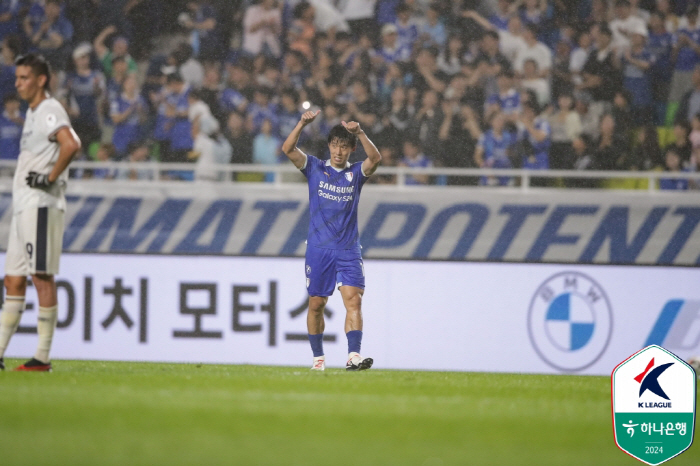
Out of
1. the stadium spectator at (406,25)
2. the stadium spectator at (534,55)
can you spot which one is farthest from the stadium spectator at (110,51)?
the stadium spectator at (534,55)

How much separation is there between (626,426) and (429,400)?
70.3 inches

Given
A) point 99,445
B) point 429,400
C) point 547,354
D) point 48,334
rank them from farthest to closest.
Result: point 547,354, point 48,334, point 429,400, point 99,445

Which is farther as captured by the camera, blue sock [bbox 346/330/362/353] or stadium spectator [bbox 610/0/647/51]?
stadium spectator [bbox 610/0/647/51]

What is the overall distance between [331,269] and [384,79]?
5789 millimetres

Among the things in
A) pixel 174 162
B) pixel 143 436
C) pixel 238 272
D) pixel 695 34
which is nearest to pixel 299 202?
pixel 238 272

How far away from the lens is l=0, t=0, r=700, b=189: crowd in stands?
1263 centimetres

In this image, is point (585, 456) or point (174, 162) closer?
point (585, 456)

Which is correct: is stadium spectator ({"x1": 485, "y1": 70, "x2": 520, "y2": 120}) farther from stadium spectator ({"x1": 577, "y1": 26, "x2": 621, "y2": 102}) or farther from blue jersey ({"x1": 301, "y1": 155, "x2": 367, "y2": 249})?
blue jersey ({"x1": 301, "y1": 155, "x2": 367, "y2": 249})

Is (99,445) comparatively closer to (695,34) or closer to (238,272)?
(238,272)

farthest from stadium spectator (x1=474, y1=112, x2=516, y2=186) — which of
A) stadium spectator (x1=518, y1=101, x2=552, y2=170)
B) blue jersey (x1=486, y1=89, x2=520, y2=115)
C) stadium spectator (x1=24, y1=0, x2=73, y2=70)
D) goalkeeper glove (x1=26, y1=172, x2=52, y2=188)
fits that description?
goalkeeper glove (x1=26, y1=172, x2=52, y2=188)

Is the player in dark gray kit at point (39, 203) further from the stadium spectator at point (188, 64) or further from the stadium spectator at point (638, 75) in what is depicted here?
the stadium spectator at point (638, 75)

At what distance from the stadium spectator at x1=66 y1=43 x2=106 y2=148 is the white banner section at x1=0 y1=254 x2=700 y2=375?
2102 mm

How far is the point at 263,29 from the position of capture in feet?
45.9

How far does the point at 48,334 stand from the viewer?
21.3 feet
